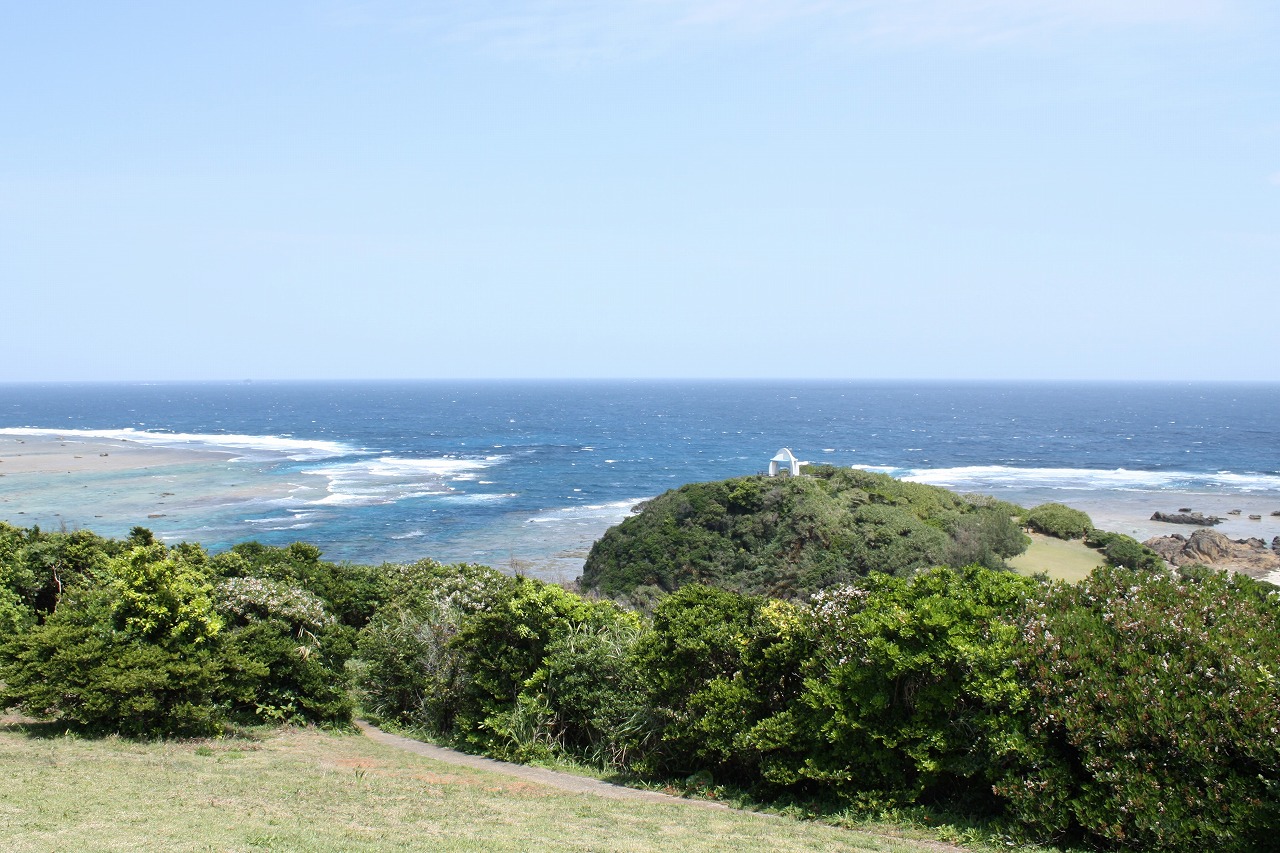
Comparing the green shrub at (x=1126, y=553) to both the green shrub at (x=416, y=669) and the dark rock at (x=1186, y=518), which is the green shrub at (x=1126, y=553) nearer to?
the dark rock at (x=1186, y=518)

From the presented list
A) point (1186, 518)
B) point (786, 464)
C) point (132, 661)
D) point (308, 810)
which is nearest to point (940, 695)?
point (308, 810)

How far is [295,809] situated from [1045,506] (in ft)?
141

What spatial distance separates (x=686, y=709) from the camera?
12.6m

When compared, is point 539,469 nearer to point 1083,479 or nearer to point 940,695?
point 1083,479

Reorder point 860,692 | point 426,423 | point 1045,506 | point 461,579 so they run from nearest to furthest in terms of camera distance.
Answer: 1. point 860,692
2. point 461,579
3. point 1045,506
4. point 426,423

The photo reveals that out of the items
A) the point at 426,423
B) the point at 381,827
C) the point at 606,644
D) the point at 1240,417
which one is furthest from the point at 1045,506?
the point at 1240,417

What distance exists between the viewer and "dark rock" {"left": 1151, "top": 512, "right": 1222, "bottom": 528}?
51.6 m

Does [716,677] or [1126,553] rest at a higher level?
[716,677]

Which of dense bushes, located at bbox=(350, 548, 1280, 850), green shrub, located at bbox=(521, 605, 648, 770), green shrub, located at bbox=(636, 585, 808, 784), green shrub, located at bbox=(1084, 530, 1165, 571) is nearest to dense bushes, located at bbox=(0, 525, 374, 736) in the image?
dense bushes, located at bbox=(350, 548, 1280, 850)

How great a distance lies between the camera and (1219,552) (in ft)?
134

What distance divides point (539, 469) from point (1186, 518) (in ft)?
157

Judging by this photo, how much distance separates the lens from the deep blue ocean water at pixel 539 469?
165 feet

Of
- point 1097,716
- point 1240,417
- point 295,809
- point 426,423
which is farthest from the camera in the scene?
point 1240,417

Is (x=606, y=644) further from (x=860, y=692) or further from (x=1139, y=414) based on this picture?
(x=1139, y=414)
